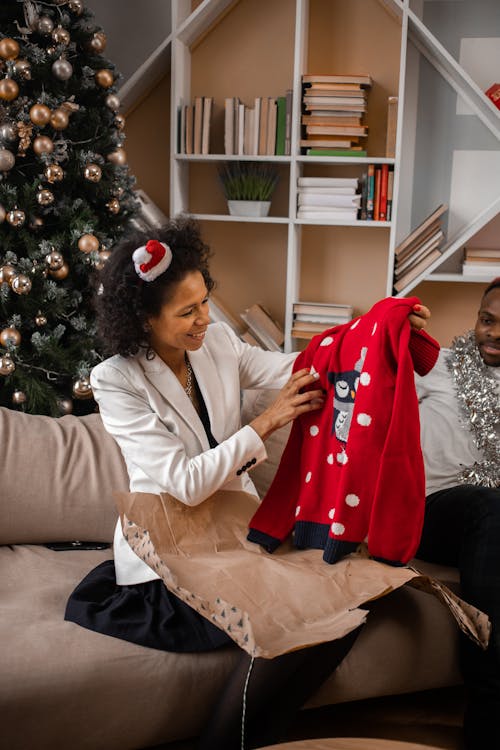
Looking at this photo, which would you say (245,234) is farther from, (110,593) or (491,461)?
(110,593)

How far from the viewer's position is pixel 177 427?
1.81 metres

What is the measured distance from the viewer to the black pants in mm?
1642

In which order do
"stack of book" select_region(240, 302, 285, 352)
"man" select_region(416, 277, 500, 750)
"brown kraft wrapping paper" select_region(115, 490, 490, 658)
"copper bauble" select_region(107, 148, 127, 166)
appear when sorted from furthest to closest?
"stack of book" select_region(240, 302, 285, 352), "copper bauble" select_region(107, 148, 127, 166), "man" select_region(416, 277, 500, 750), "brown kraft wrapping paper" select_region(115, 490, 490, 658)

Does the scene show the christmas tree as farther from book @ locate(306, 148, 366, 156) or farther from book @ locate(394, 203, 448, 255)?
book @ locate(394, 203, 448, 255)

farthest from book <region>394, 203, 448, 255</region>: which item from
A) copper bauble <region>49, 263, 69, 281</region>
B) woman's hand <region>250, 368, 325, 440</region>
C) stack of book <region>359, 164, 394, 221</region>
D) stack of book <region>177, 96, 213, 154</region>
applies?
woman's hand <region>250, 368, 325, 440</region>

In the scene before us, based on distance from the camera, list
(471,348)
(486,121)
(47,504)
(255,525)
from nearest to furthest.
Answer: (255,525), (47,504), (471,348), (486,121)

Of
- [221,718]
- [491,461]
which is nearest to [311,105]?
[491,461]

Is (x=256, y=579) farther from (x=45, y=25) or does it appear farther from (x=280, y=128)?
(x=280, y=128)

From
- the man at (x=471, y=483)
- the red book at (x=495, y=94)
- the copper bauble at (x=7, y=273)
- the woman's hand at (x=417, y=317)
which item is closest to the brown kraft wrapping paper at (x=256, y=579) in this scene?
the man at (x=471, y=483)

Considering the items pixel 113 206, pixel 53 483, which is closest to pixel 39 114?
pixel 113 206

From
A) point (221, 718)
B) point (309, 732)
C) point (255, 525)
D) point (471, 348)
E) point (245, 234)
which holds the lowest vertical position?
point (309, 732)

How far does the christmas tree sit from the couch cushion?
525 millimetres

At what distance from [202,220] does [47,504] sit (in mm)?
1848

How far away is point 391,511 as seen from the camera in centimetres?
152
